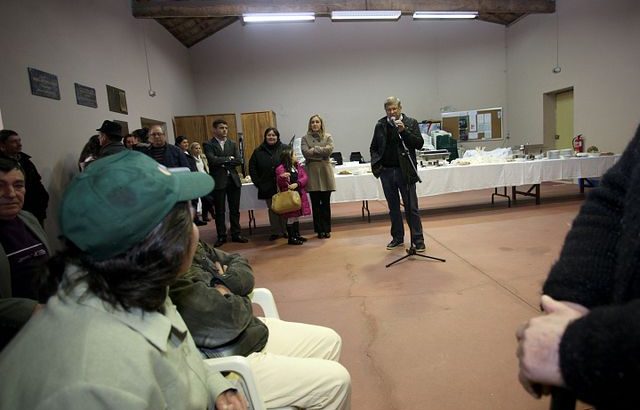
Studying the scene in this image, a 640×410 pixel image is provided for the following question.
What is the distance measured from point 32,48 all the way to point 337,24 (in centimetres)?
728

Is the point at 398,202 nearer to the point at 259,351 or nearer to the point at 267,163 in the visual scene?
the point at 267,163

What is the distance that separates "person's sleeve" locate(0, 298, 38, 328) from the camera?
43.7 inches

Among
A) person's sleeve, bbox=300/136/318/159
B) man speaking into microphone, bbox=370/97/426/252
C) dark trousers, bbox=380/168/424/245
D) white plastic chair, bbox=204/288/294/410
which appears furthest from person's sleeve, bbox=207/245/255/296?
person's sleeve, bbox=300/136/318/159

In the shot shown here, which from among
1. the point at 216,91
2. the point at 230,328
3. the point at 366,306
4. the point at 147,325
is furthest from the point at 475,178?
the point at 216,91

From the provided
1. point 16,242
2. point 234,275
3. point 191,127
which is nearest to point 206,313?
point 234,275

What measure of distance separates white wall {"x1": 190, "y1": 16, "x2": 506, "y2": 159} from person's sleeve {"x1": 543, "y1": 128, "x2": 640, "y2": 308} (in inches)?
367

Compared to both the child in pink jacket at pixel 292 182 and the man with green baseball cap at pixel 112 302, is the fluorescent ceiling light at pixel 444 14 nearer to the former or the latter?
the child in pink jacket at pixel 292 182

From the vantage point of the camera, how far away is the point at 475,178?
5633 mm

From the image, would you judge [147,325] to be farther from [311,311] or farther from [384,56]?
[384,56]

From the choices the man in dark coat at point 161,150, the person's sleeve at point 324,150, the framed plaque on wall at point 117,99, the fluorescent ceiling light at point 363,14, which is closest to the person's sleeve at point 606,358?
the person's sleeve at point 324,150

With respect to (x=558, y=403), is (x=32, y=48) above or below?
above

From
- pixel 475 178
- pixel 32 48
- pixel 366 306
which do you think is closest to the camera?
pixel 366 306

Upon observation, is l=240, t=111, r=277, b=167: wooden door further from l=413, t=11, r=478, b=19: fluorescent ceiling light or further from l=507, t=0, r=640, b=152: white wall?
l=507, t=0, r=640, b=152: white wall

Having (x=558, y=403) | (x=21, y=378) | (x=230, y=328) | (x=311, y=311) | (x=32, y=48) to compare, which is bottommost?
(x=311, y=311)
